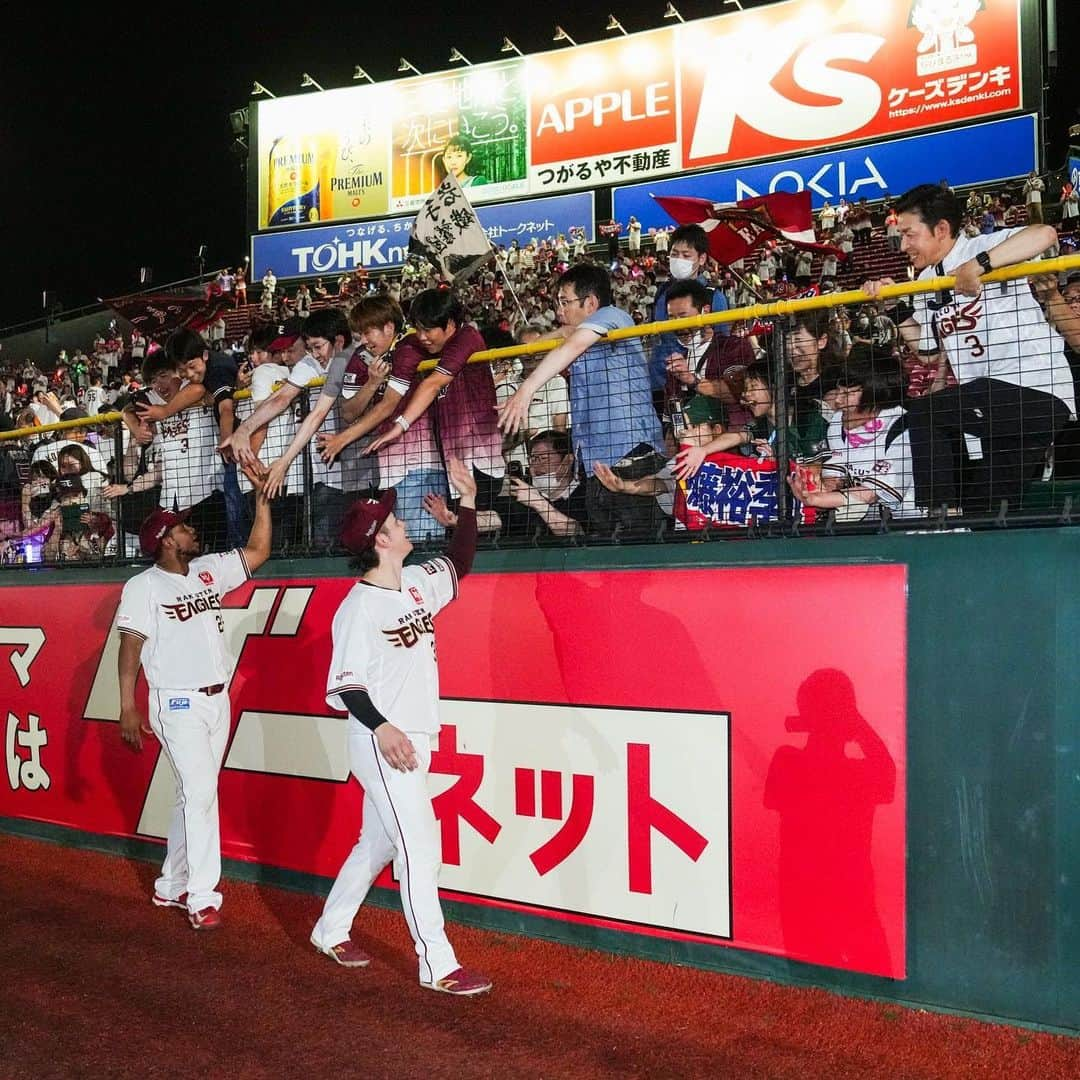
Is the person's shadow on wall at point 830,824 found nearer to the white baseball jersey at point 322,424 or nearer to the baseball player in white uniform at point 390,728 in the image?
the baseball player in white uniform at point 390,728

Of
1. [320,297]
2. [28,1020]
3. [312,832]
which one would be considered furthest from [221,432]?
[320,297]

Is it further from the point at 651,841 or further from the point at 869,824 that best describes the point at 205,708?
the point at 869,824

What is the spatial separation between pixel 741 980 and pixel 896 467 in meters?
2.51

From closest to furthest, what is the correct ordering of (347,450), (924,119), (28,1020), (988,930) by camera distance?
1. (988,930)
2. (28,1020)
3. (347,450)
4. (924,119)

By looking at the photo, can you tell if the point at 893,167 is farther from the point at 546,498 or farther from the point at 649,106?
the point at 546,498

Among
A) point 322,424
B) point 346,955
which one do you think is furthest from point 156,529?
point 346,955

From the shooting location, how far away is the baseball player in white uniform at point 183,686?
682cm

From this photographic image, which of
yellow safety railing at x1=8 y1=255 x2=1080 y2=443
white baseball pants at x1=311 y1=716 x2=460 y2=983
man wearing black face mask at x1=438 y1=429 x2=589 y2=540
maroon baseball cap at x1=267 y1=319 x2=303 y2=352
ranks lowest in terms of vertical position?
white baseball pants at x1=311 y1=716 x2=460 y2=983

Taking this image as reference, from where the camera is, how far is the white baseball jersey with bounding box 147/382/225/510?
8234 mm

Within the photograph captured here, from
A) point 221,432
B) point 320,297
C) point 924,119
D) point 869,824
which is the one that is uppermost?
point 924,119

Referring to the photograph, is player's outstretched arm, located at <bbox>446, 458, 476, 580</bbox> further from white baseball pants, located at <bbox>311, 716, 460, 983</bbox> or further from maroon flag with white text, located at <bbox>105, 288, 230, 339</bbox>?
maroon flag with white text, located at <bbox>105, 288, 230, 339</bbox>

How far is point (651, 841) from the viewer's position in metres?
5.73

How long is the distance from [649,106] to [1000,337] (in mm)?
23438

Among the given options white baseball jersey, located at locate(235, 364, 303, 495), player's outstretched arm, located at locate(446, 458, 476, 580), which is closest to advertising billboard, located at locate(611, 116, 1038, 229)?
white baseball jersey, located at locate(235, 364, 303, 495)
